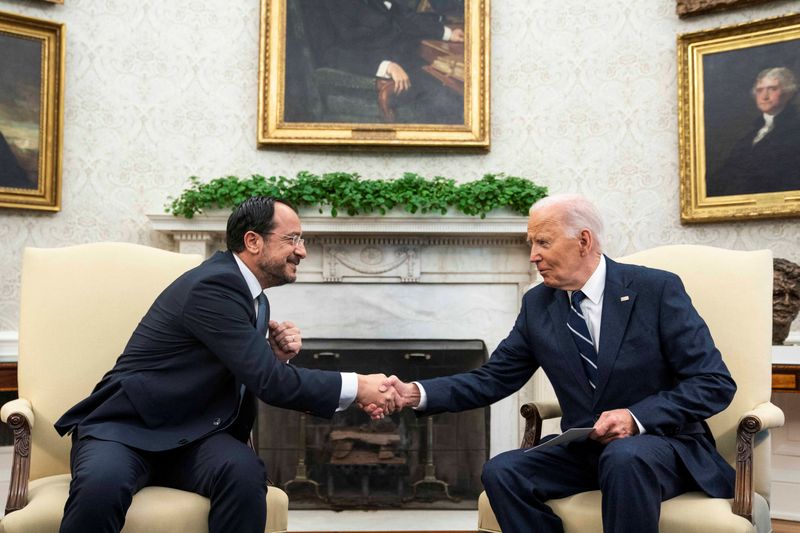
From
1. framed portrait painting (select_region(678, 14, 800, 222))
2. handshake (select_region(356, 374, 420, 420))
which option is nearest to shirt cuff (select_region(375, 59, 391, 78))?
framed portrait painting (select_region(678, 14, 800, 222))

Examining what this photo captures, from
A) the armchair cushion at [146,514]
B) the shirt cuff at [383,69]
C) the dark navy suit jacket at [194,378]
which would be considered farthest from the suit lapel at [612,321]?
the shirt cuff at [383,69]

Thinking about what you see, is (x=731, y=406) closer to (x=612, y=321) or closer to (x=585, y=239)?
(x=612, y=321)

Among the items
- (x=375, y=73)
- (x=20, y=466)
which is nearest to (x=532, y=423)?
(x=20, y=466)

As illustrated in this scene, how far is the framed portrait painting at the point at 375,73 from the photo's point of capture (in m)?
4.99

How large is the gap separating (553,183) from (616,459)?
10.1 ft

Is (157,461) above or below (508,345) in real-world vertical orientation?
below

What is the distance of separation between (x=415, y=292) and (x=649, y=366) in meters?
2.53

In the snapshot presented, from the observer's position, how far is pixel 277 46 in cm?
502

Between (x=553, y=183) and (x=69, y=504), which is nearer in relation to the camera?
(x=69, y=504)

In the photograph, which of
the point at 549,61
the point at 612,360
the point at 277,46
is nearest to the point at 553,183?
the point at 549,61

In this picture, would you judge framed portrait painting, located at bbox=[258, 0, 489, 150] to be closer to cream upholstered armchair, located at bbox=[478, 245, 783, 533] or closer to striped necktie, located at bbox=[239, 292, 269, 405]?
cream upholstered armchair, located at bbox=[478, 245, 783, 533]

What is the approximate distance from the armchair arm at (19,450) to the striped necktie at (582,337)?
180 centimetres

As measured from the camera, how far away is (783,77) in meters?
4.57

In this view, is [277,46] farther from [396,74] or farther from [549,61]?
[549,61]
